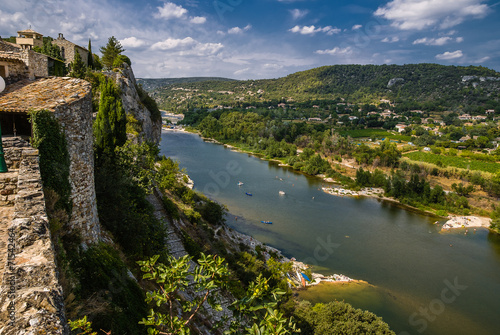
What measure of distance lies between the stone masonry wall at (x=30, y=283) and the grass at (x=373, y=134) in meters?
85.8

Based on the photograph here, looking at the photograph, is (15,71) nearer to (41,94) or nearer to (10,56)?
(10,56)

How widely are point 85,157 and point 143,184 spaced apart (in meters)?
5.56

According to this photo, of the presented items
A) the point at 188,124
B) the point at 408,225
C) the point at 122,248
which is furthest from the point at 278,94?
the point at 122,248

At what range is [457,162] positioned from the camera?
6016cm

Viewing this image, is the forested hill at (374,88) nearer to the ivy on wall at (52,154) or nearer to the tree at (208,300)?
the ivy on wall at (52,154)

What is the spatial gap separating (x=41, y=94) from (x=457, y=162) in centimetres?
7095

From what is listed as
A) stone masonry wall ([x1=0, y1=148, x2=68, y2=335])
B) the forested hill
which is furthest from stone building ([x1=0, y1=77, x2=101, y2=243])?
the forested hill

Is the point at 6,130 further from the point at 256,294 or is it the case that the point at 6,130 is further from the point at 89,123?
the point at 256,294

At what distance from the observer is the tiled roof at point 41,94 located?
5.26 m

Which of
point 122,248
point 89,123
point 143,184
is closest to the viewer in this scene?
point 89,123

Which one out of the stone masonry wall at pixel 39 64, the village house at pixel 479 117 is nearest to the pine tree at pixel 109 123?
the stone masonry wall at pixel 39 64

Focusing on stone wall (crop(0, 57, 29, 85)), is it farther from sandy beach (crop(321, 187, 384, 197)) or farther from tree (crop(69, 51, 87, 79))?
sandy beach (crop(321, 187, 384, 197))

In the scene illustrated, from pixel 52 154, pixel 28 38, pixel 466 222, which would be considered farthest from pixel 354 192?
pixel 52 154

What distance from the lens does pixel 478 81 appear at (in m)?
138
